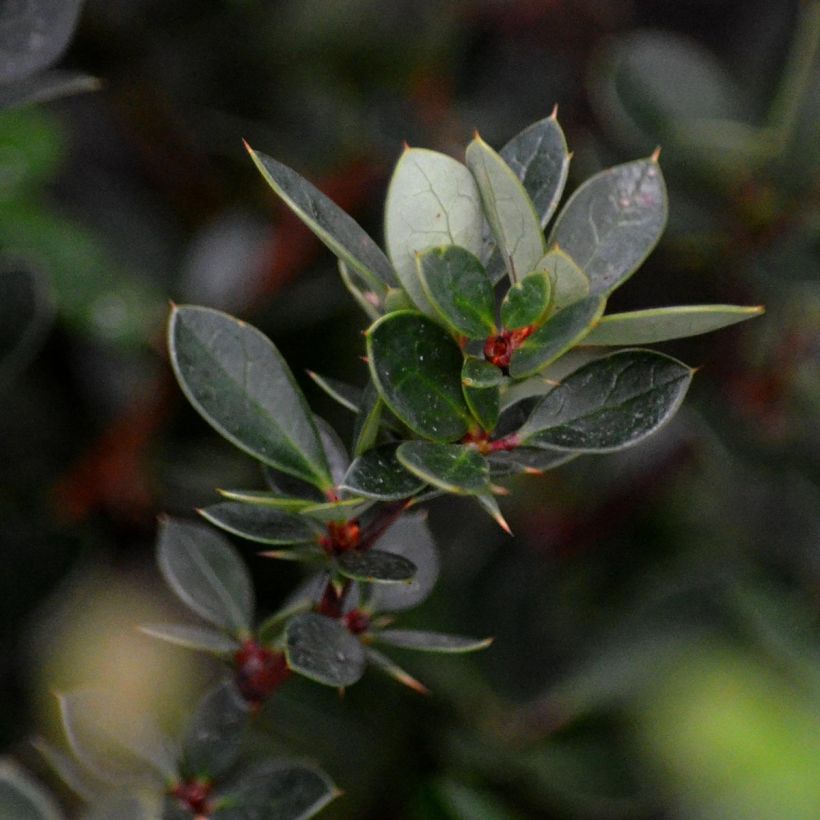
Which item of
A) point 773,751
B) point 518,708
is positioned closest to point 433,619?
point 518,708

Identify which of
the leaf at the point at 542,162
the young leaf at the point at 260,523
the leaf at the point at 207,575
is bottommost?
the leaf at the point at 207,575

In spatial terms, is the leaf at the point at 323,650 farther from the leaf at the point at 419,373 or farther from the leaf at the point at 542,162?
the leaf at the point at 542,162

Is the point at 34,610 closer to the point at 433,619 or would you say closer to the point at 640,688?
the point at 433,619

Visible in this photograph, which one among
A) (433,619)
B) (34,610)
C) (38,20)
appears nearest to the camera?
(38,20)

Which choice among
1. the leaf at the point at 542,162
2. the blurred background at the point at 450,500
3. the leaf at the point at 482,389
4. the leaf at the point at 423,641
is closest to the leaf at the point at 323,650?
the leaf at the point at 423,641

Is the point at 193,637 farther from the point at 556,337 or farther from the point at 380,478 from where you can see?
the point at 556,337
